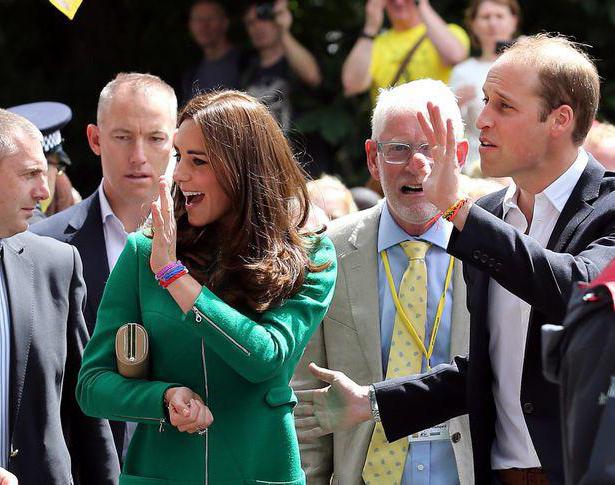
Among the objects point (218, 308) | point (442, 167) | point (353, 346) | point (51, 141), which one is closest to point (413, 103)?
point (353, 346)

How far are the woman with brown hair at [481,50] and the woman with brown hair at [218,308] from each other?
4.48 m

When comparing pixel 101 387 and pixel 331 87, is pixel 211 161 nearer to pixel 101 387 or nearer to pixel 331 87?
pixel 101 387

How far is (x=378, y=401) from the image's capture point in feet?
13.6

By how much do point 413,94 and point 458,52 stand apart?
407cm

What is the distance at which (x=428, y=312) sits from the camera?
460cm

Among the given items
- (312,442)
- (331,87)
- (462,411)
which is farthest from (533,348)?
(331,87)

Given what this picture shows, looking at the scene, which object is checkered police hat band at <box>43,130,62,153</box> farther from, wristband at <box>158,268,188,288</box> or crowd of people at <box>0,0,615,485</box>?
wristband at <box>158,268,188,288</box>

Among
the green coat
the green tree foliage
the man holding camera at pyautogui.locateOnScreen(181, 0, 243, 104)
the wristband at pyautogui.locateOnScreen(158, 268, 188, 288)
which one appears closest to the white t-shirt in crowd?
the green tree foliage

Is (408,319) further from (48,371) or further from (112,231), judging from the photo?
(112,231)

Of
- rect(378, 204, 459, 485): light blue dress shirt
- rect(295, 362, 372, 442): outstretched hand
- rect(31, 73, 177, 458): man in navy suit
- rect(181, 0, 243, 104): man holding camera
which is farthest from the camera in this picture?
rect(181, 0, 243, 104): man holding camera

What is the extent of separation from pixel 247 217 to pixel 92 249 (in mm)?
1632

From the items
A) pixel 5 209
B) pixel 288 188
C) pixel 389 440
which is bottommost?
pixel 389 440

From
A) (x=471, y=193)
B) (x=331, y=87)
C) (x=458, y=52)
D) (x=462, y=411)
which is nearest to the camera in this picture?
(x=462, y=411)

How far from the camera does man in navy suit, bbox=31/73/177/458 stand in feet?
17.4
